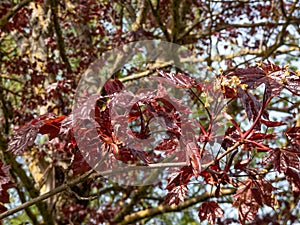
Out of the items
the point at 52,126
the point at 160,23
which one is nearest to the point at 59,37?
the point at 160,23

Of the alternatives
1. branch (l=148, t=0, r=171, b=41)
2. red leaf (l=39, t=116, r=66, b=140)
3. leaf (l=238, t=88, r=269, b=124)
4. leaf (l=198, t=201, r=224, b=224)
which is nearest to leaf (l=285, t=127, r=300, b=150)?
leaf (l=238, t=88, r=269, b=124)

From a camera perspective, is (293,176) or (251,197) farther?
(251,197)

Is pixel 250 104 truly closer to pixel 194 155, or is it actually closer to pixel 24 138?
pixel 194 155

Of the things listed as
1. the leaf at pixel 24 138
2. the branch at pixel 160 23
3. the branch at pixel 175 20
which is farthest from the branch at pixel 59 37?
the leaf at pixel 24 138

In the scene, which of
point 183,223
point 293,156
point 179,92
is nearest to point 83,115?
point 293,156

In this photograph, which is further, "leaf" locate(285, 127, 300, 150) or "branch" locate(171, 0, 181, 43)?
"branch" locate(171, 0, 181, 43)

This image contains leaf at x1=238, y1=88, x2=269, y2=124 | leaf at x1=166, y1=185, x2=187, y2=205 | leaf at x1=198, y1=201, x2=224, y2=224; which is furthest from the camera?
leaf at x1=198, y1=201, x2=224, y2=224

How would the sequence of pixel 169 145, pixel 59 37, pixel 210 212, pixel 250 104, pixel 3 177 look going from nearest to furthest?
pixel 250 104
pixel 169 145
pixel 3 177
pixel 210 212
pixel 59 37

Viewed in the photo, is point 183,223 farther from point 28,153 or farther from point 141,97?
point 141,97

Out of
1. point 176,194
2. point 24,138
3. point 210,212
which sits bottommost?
point 210,212

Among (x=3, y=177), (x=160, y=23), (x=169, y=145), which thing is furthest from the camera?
(x=160, y=23)

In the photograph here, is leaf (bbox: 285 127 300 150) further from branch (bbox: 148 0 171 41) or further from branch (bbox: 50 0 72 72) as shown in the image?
branch (bbox: 50 0 72 72)

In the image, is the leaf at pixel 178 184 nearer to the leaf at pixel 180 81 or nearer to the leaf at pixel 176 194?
the leaf at pixel 176 194

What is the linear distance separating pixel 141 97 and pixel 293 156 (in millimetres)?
500
